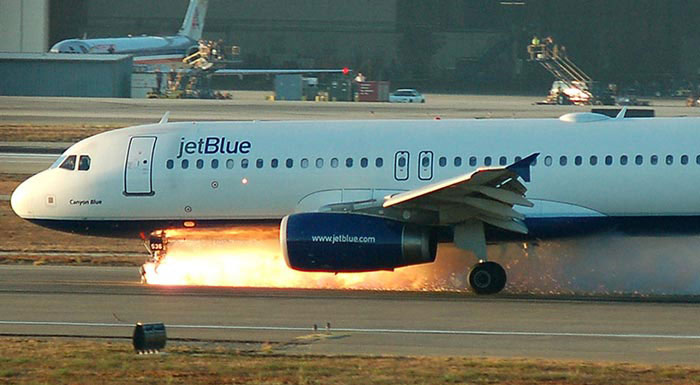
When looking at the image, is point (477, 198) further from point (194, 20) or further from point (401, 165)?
point (194, 20)

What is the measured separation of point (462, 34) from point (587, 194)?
72789 millimetres

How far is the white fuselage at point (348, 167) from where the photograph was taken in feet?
68.5

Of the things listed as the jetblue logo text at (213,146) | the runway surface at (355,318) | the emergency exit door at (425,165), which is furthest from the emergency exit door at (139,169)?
the emergency exit door at (425,165)

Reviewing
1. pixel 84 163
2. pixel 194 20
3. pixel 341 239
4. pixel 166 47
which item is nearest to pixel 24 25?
pixel 166 47

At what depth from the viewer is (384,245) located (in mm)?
19984

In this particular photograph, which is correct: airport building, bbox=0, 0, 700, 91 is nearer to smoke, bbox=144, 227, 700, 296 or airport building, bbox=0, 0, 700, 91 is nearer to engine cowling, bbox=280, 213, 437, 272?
smoke, bbox=144, 227, 700, 296

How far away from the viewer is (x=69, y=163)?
76.3 feet

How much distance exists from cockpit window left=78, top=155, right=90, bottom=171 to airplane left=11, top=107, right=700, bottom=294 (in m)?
0.02

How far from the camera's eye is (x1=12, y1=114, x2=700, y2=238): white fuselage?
20875 millimetres

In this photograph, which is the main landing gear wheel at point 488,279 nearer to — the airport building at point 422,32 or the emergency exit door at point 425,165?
the emergency exit door at point 425,165

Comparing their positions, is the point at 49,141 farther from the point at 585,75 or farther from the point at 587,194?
the point at 585,75

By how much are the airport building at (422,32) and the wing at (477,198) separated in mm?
70432

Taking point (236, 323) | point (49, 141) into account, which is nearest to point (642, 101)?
point (49, 141)

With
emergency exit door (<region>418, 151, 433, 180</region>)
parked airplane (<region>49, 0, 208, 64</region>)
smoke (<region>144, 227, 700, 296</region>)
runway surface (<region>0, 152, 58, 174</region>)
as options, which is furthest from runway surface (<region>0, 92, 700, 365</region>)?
parked airplane (<region>49, 0, 208, 64</region>)
